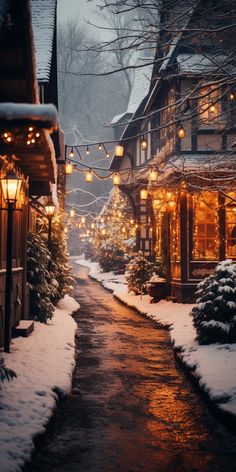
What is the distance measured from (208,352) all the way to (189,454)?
4151mm

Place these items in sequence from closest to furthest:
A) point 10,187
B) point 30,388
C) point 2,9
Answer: point 2,9 < point 30,388 < point 10,187

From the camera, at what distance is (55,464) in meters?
4.89

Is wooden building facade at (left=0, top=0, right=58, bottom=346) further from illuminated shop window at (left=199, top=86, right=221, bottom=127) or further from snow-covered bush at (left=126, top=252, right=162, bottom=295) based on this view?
snow-covered bush at (left=126, top=252, right=162, bottom=295)

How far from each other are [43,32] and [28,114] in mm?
9857

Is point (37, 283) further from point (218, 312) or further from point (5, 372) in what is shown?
point (5, 372)

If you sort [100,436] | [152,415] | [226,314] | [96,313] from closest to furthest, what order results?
1. [100,436]
2. [152,415]
3. [226,314]
4. [96,313]

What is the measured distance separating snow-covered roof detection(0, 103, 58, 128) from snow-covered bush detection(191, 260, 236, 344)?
6.04m

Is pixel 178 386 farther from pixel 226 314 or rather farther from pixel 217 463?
pixel 217 463

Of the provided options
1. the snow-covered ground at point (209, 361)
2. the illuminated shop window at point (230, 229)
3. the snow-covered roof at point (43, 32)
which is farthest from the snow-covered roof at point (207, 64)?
the illuminated shop window at point (230, 229)

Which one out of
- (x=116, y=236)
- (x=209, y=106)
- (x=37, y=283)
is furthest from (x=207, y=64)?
(x=116, y=236)

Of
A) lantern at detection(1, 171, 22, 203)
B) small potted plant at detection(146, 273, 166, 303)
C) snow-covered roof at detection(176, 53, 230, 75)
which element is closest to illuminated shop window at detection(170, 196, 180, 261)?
small potted plant at detection(146, 273, 166, 303)

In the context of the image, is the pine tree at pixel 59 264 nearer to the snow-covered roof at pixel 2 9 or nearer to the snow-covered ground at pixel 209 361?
the snow-covered ground at pixel 209 361

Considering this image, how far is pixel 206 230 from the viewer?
63.7 feet

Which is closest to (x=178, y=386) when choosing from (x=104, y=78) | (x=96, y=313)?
(x=96, y=313)
